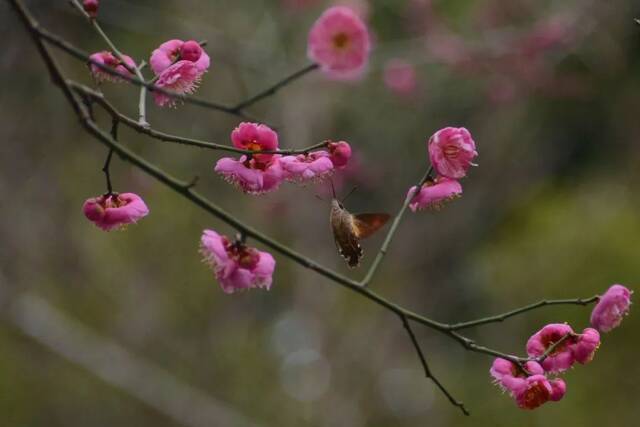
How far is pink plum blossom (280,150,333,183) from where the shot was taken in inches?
43.1

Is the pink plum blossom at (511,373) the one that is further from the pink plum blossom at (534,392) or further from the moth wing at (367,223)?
the moth wing at (367,223)

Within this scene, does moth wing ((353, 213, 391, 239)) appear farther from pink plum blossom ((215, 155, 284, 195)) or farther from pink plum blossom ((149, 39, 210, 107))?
pink plum blossom ((149, 39, 210, 107))

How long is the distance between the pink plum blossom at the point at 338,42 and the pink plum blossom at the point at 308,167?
326mm

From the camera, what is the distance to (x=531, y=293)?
15.8 ft

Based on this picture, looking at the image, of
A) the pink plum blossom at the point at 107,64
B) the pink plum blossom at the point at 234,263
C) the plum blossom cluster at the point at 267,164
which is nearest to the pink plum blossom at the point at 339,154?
the plum blossom cluster at the point at 267,164

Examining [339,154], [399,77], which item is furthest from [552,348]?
[399,77]

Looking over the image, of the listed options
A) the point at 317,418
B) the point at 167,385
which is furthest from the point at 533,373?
the point at 317,418

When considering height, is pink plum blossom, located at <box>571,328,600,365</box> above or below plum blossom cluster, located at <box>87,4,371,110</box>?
below

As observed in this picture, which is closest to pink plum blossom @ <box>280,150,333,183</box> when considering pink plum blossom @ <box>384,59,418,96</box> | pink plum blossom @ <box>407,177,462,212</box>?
pink plum blossom @ <box>407,177,462,212</box>

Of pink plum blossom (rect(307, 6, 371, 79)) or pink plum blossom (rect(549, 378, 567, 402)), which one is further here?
pink plum blossom (rect(307, 6, 371, 79))

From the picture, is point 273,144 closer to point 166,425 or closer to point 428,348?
point 166,425

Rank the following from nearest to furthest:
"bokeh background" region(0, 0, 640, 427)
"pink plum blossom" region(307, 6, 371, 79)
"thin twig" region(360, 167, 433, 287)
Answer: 1. "thin twig" region(360, 167, 433, 287)
2. "pink plum blossom" region(307, 6, 371, 79)
3. "bokeh background" region(0, 0, 640, 427)

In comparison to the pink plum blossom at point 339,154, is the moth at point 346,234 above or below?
below

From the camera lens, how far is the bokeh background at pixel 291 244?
155 inches
